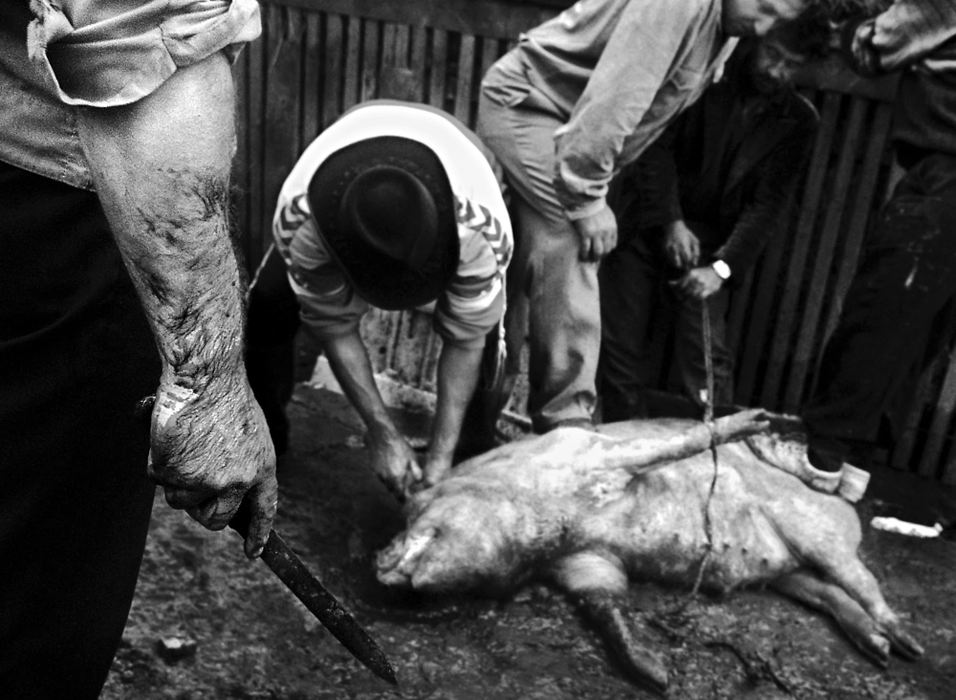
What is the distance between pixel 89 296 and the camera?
1.52 meters

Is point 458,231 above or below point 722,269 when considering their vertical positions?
above

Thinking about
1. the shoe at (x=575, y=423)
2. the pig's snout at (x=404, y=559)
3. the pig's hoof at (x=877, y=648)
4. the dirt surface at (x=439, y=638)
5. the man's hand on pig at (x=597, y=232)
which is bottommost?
the dirt surface at (x=439, y=638)

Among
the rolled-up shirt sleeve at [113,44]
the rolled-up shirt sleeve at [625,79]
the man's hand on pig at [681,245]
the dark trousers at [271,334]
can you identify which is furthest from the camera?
the man's hand on pig at [681,245]

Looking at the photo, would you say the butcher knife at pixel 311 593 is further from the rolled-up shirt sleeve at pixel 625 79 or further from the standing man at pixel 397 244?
the rolled-up shirt sleeve at pixel 625 79

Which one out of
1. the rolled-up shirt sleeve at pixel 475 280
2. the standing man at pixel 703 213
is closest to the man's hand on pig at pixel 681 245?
the standing man at pixel 703 213

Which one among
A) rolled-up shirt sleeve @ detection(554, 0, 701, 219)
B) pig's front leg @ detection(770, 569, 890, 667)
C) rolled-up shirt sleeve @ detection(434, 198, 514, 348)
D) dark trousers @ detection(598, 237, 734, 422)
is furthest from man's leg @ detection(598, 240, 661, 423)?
pig's front leg @ detection(770, 569, 890, 667)

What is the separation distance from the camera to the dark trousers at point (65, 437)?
57.6 inches

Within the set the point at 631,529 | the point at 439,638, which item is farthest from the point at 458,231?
the point at 439,638

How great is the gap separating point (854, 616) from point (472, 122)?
295 centimetres

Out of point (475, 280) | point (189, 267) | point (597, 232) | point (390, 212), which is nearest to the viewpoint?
point (189, 267)

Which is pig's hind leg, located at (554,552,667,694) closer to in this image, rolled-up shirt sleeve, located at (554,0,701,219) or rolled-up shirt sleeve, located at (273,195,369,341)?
rolled-up shirt sleeve, located at (273,195,369,341)

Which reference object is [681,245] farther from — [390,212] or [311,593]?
[311,593]

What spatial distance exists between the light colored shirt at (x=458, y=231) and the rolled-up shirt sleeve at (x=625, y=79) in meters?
0.42

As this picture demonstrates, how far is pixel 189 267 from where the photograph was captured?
4.45ft
